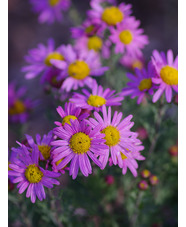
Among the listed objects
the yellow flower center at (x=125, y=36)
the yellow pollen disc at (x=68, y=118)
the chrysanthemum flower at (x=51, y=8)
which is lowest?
the yellow pollen disc at (x=68, y=118)

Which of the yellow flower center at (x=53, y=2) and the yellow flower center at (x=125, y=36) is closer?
the yellow flower center at (x=125, y=36)

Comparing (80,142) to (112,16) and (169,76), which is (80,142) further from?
(112,16)

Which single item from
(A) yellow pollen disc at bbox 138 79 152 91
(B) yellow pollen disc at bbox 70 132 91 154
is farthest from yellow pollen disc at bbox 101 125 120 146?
(A) yellow pollen disc at bbox 138 79 152 91

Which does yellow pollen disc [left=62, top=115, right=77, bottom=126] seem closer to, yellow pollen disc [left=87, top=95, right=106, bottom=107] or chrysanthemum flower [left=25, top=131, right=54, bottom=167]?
chrysanthemum flower [left=25, top=131, right=54, bottom=167]

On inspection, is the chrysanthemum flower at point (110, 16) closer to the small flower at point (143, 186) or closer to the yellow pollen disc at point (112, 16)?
the yellow pollen disc at point (112, 16)

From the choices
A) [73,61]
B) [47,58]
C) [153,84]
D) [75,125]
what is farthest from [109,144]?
[47,58]

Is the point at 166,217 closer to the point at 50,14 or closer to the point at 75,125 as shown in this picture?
the point at 75,125

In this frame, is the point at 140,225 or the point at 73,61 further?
the point at 140,225

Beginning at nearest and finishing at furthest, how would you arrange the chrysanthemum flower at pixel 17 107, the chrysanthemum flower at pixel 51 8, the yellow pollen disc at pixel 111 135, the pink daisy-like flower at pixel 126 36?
the yellow pollen disc at pixel 111 135
the pink daisy-like flower at pixel 126 36
the chrysanthemum flower at pixel 17 107
the chrysanthemum flower at pixel 51 8

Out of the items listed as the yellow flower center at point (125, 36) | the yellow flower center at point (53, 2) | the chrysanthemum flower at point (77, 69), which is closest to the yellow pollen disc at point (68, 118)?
the chrysanthemum flower at point (77, 69)
